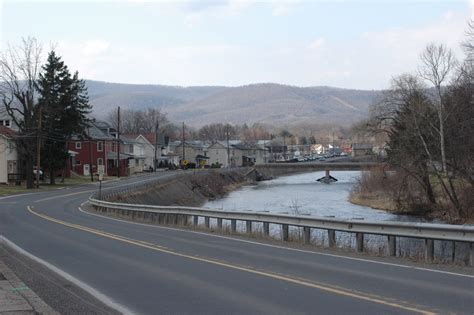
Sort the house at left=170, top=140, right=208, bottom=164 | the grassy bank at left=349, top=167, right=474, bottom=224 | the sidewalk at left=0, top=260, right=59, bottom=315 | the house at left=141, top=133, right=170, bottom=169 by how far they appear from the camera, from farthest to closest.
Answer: the house at left=170, top=140, right=208, bottom=164 → the house at left=141, top=133, right=170, bottom=169 → the grassy bank at left=349, top=167, right=474, bottom=224 → the sidewalk at left=0, top=260, right=59, bottom=315

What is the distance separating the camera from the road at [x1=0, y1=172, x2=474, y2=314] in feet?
28.6

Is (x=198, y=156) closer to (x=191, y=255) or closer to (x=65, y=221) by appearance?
(x=65, y=221)

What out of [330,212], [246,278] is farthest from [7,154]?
[246,278]

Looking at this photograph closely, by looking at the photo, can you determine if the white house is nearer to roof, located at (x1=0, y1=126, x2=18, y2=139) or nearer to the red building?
the red building

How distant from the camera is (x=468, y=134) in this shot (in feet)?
145

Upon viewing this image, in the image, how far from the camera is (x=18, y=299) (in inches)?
347

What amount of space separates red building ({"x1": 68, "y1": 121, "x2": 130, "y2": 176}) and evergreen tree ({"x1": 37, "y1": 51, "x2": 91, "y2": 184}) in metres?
17.3

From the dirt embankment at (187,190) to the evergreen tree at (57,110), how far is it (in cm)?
1345

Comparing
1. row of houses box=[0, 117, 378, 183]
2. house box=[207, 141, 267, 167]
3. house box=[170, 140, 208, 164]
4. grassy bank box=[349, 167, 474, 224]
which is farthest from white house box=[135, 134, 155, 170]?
grassy bank box=[349, 167, 474, 224]

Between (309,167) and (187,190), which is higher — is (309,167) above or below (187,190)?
above

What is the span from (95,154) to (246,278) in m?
90.6

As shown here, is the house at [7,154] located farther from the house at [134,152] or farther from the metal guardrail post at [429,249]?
the metal guardrail post at [429,249]

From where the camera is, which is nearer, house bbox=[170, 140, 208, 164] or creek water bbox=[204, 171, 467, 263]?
creek water bbox=[204, 171, 467, 263]

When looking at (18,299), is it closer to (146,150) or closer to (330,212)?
(330,212)
